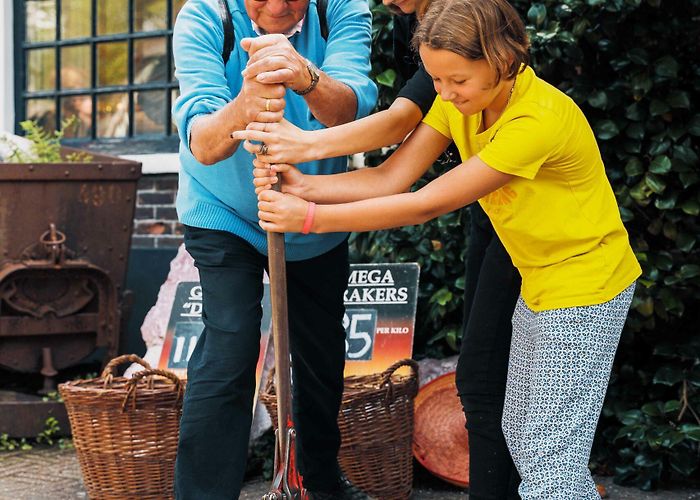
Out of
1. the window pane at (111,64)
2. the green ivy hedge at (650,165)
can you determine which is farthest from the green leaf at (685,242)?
the window pane at (111,64)

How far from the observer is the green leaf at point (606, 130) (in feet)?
13.6

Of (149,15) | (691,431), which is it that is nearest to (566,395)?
(691,431)

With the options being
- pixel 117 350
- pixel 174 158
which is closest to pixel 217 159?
pixel 117 350

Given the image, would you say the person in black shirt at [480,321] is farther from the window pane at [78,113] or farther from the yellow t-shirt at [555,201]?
the window pane at [78,113]

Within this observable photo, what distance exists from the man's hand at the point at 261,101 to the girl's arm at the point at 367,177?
4.5 inches

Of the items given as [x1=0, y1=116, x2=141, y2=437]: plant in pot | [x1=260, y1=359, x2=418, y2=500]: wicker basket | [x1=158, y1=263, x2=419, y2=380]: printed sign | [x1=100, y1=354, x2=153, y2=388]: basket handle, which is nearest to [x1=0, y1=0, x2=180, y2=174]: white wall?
[x1=0, y1=116, x2=141, y2=437]: plant in pot

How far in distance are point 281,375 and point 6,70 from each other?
4835 mm

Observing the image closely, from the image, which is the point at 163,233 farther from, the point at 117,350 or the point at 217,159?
the point at 217,159

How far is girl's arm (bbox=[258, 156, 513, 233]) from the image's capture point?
2.67 metres

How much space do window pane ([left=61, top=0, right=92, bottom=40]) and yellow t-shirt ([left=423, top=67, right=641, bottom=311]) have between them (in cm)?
464

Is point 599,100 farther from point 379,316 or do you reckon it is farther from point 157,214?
point 157,214

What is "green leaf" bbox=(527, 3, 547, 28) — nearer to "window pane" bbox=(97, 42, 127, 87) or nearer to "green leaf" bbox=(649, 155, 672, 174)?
"green leaf" bbox=(649, 155, 672, 174)

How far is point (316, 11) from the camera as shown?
3.29 metres

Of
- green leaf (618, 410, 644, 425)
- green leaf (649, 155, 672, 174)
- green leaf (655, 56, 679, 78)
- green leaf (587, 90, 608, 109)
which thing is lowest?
green leaf (618, 410, 644, 425)
